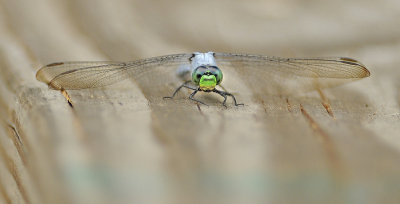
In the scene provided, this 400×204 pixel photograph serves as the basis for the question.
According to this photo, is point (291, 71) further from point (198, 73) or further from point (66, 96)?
point (66, 96)

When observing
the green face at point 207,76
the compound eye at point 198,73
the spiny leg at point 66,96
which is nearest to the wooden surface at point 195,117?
the spiny leg at point 66,96

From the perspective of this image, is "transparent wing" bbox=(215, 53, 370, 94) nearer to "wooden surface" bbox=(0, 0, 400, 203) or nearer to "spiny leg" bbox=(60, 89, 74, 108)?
"wooden surface" bbox=(0, 0, 400, 203)

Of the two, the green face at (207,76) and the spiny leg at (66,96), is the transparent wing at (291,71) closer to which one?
the green face at (207,76)

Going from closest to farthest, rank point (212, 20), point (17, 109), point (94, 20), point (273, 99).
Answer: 1. point (17, 109)
2. point (273, 99)
3. point (94, 20)
4. point (212, 20)

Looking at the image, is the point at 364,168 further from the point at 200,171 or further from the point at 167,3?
the point at 167,3

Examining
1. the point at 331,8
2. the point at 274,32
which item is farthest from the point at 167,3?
the point at 331,8

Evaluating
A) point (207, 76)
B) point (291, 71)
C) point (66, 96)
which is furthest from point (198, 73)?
point (66, 96)

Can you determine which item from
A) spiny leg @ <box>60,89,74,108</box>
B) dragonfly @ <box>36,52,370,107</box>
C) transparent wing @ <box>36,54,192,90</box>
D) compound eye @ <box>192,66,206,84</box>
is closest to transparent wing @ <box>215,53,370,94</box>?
dragonfly @ <box>36,52,370,107</box>
